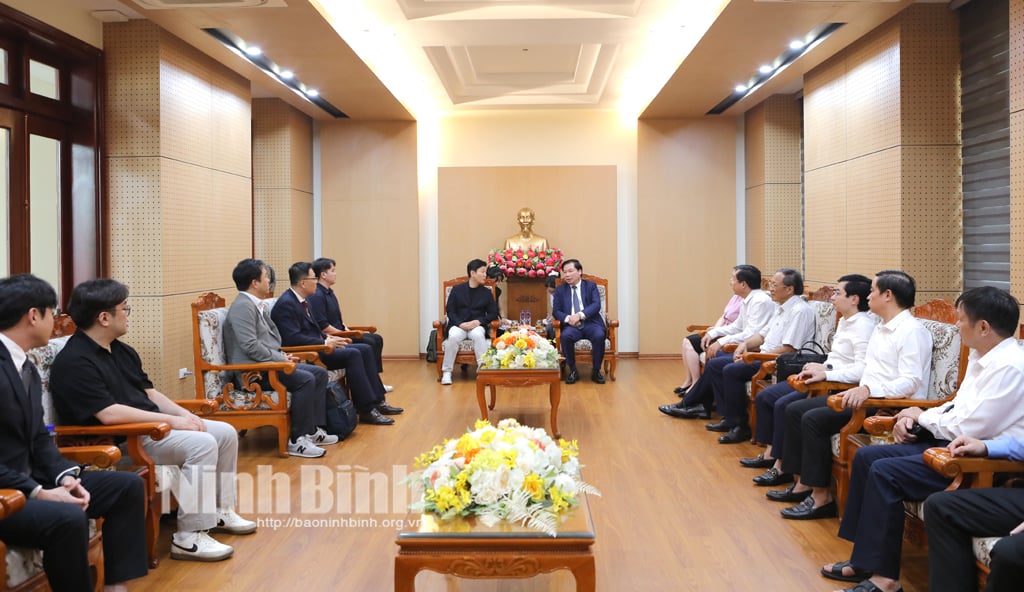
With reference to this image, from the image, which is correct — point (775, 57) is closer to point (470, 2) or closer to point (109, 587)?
point (470, 2)

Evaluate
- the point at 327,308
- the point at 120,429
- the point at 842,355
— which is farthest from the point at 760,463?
the point at 327,308

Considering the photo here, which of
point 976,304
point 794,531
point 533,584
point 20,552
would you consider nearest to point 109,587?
point 20,552

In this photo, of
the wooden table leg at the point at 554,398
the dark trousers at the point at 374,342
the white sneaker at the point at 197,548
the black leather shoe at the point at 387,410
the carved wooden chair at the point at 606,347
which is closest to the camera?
the white sneaker at the point at 197,548

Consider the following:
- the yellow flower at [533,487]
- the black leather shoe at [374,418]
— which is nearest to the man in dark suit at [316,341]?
the black leather shoe at [374,418]

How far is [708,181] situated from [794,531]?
273 inches

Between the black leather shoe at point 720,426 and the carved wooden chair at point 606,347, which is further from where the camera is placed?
the carved wooden chair at point 606,347

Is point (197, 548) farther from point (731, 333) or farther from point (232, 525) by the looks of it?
point (731, 333)

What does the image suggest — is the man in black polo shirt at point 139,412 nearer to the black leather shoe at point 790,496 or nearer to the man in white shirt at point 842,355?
the black leather shoe at point 790,496

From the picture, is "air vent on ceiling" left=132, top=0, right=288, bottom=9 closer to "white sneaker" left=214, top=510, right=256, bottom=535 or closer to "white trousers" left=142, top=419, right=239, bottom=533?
"white trousers" left=142, top=419, right=239, bottom=533

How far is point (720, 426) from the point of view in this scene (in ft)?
20.2

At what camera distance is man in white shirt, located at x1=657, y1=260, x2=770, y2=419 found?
636 cm

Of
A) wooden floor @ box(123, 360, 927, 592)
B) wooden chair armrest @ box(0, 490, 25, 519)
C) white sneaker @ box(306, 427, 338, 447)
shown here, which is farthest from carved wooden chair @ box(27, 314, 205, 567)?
white sneaker @ box(306, 427, 338, 447)

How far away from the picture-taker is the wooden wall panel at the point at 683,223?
10.3 m

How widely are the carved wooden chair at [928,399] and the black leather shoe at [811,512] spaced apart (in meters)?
0.08
